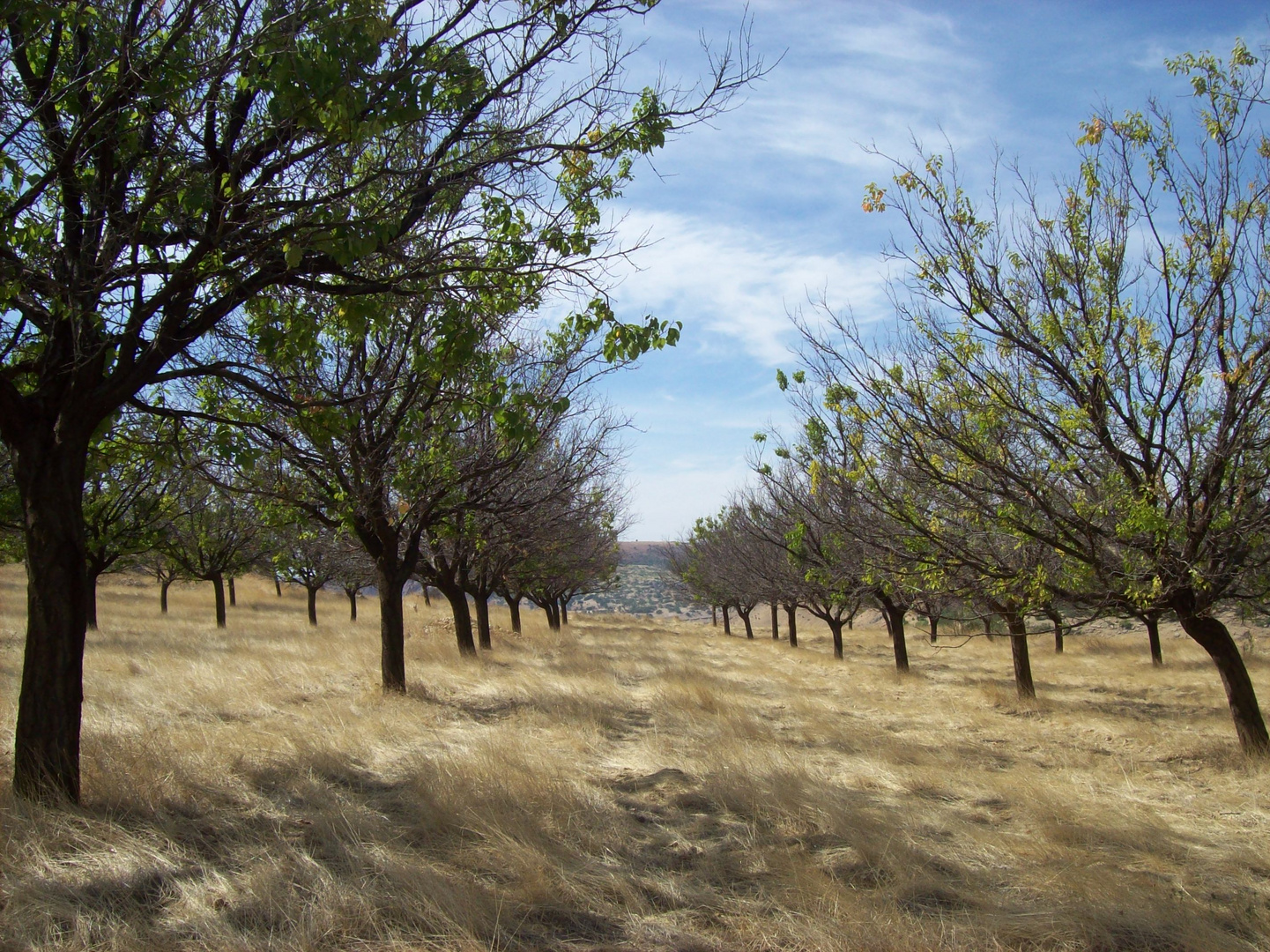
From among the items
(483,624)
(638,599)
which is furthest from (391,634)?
(638,599)

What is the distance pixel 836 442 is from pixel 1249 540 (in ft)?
13.8

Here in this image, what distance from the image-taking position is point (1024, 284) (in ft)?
25.4

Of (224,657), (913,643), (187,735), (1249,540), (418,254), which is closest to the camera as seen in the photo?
(418,254)

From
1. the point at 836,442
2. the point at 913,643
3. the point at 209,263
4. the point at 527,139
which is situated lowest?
the point at 913,643

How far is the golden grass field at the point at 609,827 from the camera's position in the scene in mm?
3674

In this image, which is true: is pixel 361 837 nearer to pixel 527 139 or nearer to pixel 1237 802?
pixel 527 139

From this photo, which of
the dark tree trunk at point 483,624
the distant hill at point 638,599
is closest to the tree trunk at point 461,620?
the dark tree trunk at point 483,624

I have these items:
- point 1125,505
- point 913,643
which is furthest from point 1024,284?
point 913,643

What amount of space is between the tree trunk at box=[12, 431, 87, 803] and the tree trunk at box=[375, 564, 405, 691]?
5921 mm

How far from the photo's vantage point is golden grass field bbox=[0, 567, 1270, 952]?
12.1ft

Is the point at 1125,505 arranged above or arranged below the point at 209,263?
below

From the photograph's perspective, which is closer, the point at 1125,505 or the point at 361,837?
the point at 361,837

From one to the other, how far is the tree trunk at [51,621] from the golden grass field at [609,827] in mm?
294

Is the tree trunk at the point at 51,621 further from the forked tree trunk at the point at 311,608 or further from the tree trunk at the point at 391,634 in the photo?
the forked tree trunk at the point at 311,608
